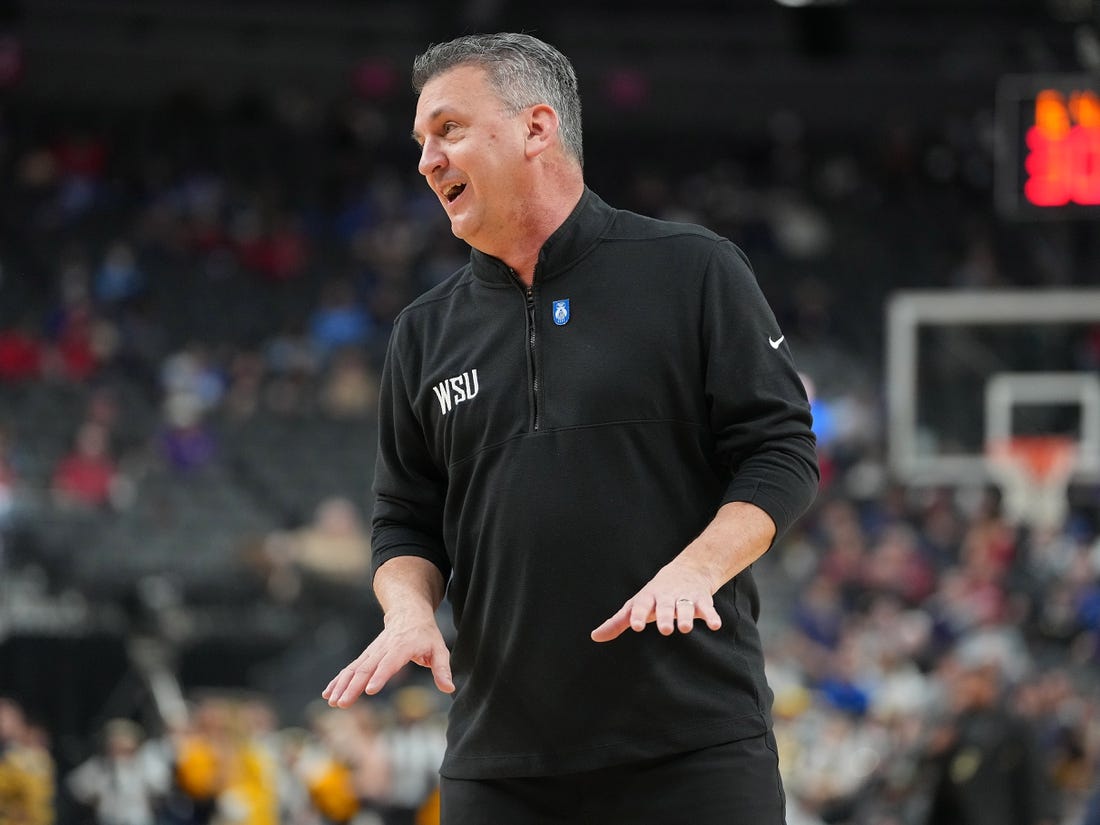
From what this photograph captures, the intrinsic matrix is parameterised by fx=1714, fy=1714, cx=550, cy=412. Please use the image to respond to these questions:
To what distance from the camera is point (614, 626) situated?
2.71m

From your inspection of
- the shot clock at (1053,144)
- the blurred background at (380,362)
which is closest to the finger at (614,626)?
the blurred background at (380,362)

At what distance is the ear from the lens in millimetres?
3082

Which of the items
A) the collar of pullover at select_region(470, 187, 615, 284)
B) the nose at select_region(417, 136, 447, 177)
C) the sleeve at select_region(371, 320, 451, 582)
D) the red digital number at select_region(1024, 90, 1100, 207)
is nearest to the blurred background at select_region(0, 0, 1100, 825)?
the red digital number at select_region(1024, 90, 1100, 207)

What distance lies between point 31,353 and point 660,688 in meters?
15.9

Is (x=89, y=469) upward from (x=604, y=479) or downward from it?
upward

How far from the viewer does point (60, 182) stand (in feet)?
65.9

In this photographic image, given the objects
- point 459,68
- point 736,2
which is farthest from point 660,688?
point 736,2

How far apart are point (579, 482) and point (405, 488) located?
1.54 ft

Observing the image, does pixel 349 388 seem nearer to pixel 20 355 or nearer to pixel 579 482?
pixel 20 355

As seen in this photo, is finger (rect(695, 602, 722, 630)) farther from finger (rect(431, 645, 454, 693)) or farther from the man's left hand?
finger (rect(431, 645, 454, 693))

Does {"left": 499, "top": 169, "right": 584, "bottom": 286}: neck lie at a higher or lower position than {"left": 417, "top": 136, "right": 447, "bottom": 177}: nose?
lower

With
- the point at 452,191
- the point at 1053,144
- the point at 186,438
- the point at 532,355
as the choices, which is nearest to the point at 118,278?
the point at 186,438

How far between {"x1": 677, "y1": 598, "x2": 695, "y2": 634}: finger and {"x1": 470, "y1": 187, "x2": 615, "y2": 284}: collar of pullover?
74cm

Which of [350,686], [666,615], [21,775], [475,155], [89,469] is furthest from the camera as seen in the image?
[89,469]
